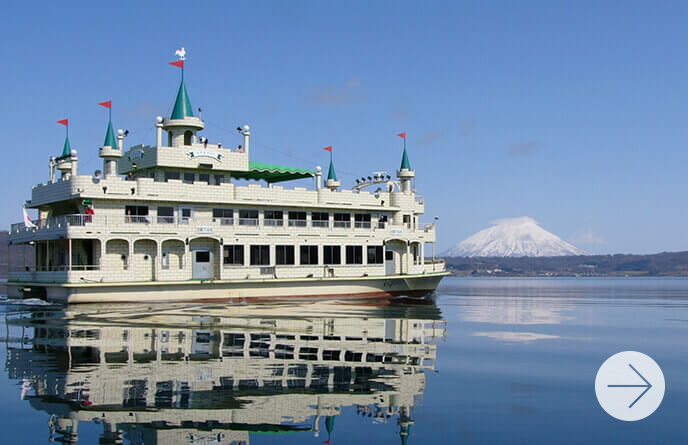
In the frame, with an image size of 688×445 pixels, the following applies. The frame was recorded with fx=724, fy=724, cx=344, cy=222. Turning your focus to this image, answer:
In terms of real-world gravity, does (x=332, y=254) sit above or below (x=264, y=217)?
below

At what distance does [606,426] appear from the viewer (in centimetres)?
1387

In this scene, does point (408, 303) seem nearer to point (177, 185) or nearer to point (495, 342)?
point (177, 185)

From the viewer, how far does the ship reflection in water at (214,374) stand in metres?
13.2

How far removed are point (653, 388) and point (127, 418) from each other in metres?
12.7

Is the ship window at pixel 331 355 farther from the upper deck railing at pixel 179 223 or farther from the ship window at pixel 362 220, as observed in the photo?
the ship window at pixel 362 220

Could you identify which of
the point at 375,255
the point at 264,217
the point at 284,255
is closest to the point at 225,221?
the point at 264,217

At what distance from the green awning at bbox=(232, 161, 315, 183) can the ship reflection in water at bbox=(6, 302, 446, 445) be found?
20.4 metres

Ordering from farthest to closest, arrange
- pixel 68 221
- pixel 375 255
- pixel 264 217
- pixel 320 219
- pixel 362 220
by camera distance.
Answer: pixel 362 220 → pixel 375 255 → pixel 320 219 → pixel 264 217 → pixel 68 221

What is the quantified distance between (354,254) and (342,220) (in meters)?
2.63

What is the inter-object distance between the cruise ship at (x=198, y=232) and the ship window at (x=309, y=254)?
73mm

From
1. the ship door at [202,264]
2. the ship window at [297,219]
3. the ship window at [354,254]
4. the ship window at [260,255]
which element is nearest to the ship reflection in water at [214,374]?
the ship door at [202,264]

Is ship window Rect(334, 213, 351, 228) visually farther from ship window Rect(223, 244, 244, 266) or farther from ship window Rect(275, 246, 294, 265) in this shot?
ship window Rect(223, 244, 244, 266)

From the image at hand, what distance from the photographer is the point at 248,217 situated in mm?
49000

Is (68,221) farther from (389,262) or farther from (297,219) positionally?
(389,262)
